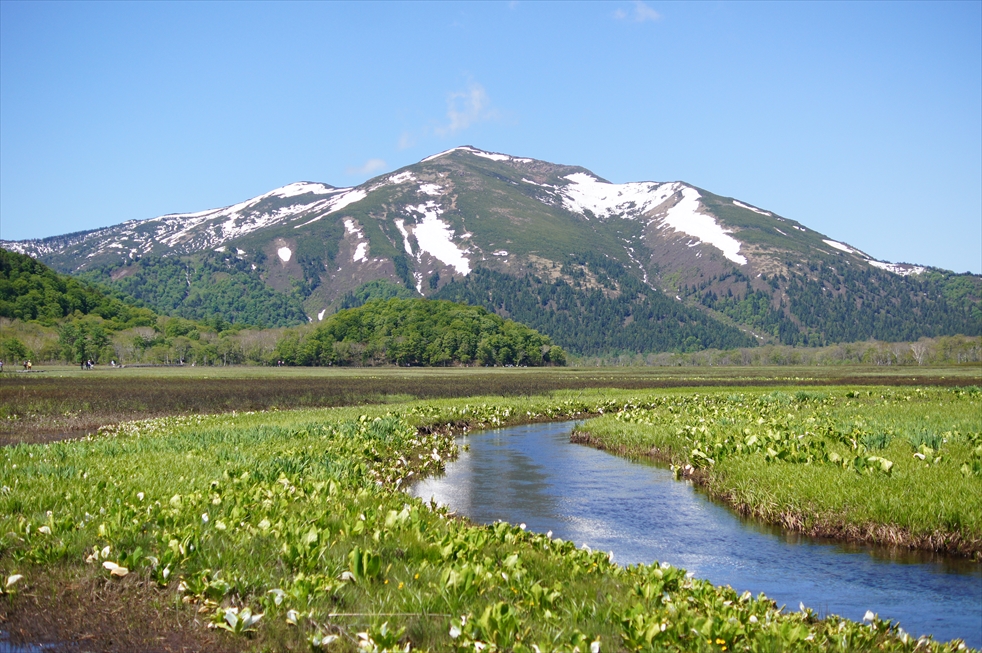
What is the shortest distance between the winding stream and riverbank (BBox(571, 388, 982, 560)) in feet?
1.99

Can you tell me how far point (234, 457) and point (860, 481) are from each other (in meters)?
16.3

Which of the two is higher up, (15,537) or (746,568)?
(15,537)

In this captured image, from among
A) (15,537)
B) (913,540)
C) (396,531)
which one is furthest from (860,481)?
(15,537)

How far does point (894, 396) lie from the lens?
53688 mm

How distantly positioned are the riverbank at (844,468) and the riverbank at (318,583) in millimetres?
6776

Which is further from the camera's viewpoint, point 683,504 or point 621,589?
point 683,504

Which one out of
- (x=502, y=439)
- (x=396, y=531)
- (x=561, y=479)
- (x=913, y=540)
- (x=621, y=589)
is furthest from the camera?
(x=502, y=439)

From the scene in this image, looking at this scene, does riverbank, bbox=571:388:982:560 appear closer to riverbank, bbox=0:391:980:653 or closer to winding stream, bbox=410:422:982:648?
winding stream, bbox=410:422:982:648

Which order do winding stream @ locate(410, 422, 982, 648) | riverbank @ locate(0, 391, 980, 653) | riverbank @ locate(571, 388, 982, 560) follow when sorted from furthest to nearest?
1. riverbank @ locate(571, 388, 982, 560)
2. winding stream @ locate(410, 422, 982, 648)
3. riverbank @ locate(0, 391, 980, 653)

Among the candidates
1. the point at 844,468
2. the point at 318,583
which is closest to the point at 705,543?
the point at 844,468

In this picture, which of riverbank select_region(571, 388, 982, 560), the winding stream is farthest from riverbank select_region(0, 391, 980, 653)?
riverbank select_region(571, 388, 982, 560)

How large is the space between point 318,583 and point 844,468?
51.9ft

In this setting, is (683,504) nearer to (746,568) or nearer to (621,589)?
(746,568)

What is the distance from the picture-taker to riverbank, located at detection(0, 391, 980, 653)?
9.75 meters
